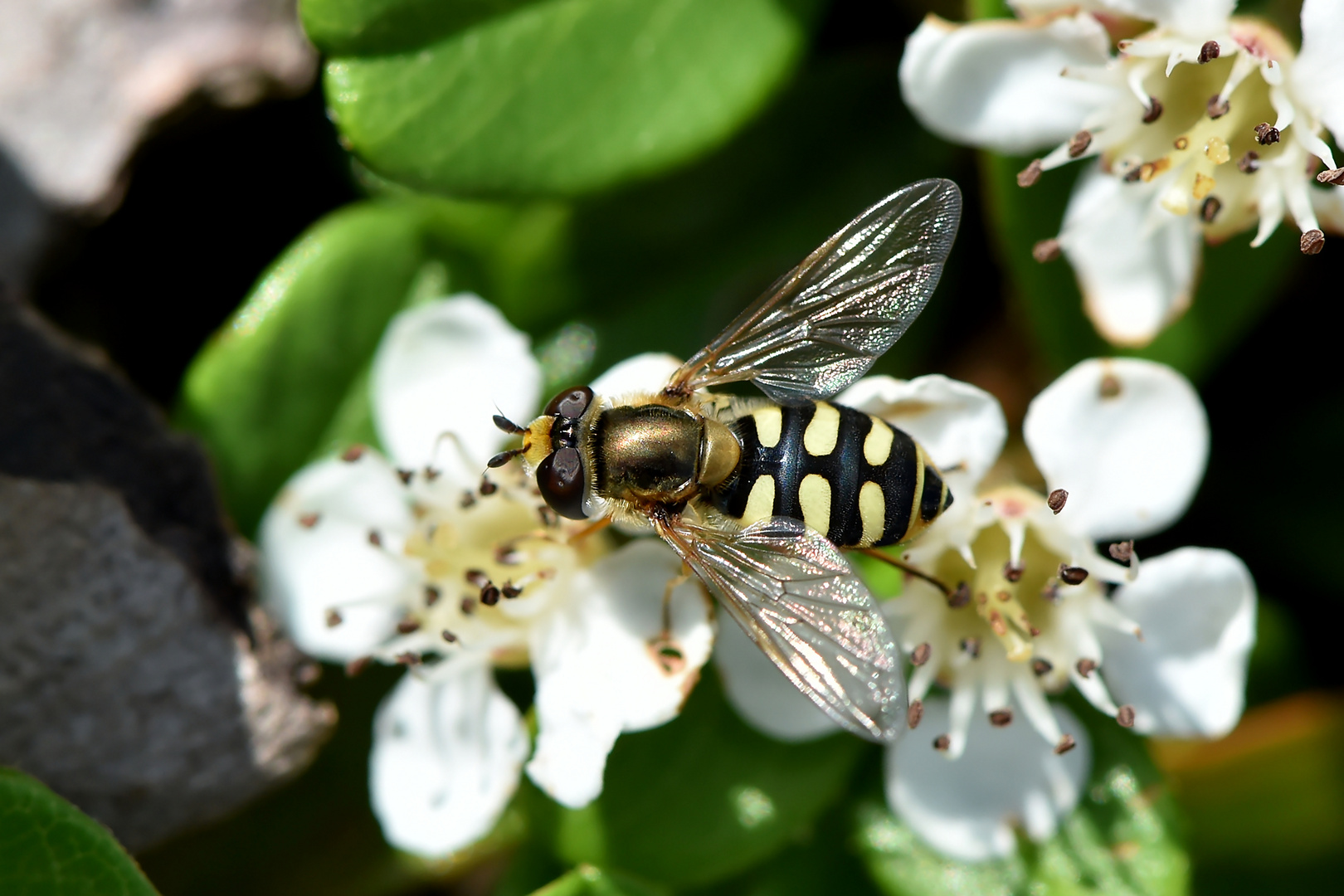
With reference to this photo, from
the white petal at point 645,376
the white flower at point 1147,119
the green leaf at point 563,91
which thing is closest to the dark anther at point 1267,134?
the white flower at point 1147,119

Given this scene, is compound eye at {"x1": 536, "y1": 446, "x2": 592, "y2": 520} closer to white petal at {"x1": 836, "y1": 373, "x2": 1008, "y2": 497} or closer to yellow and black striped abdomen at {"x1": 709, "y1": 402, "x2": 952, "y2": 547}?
yellow and black striped abdomen at {"x1": 709, "y1": 402, "x2": 952, "y2": 547}

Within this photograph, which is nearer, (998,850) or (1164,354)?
(998,850)

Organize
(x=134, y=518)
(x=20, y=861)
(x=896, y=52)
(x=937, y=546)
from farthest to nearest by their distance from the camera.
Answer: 1. (x=896, y=52)
2. (x=134, y=518)
3. (x=937, y=546)
4. (x=20, y=861)

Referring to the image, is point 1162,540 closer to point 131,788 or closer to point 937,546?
point 937,546

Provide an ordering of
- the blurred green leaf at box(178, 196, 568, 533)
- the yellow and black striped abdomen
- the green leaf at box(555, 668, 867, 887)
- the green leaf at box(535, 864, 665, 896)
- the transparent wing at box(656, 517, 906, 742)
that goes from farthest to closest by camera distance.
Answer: the blurred green leaf at box(178, 196, 568, 533) < the green leaf at box(555, 668, 867, 887) < the green leaf at box(535, 864, 665, 896) < the yellow and black striped abdomen < the transparent wing at box(656, 517, 906, 742)

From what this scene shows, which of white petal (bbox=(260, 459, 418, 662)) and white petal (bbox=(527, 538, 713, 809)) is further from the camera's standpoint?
white petal (bbox=(260, 459, 418, 662))

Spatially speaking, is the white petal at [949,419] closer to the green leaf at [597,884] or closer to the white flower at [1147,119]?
the white flower at [1147,119]

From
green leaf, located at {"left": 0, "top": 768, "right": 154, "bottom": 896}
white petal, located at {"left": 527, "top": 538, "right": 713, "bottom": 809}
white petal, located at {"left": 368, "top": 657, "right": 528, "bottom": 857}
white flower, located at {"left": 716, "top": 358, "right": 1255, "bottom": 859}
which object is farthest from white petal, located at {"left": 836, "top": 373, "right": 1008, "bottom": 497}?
green leaf, located at {"left": 0, "top": 768, "right": 154, "bottom": 896}

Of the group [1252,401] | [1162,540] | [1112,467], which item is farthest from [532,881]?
[1252,401]
